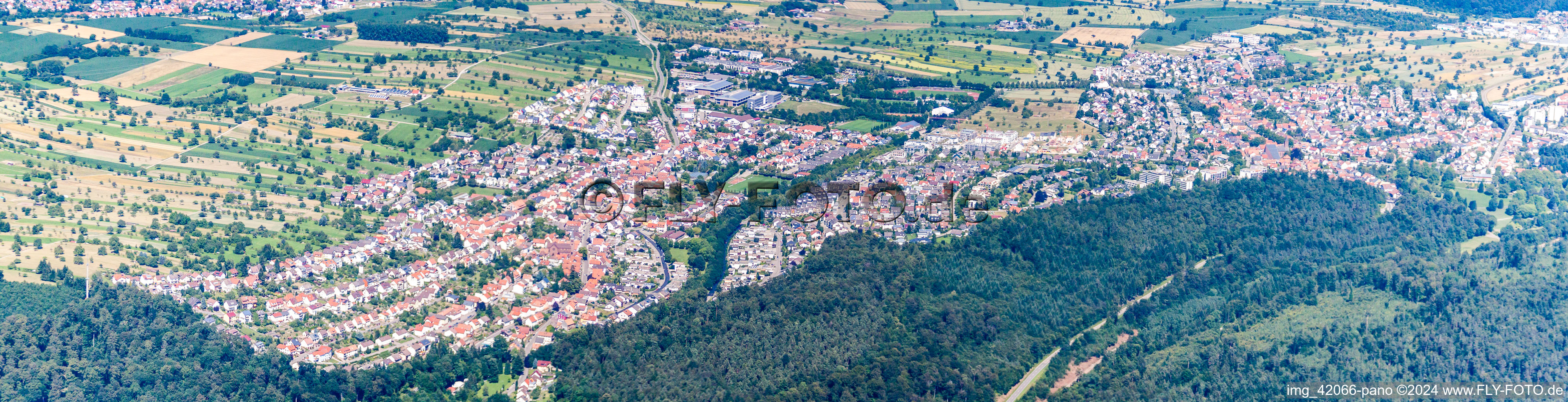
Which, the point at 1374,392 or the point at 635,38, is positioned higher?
the point at 635,38

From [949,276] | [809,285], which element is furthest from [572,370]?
[949,276]

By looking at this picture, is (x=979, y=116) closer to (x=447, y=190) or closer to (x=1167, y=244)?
(x=1167, y=244)

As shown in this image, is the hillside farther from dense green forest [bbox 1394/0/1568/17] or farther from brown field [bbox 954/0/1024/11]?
dense green forest [bbox 1394/0/1568/17]

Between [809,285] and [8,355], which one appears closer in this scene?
[8,355]

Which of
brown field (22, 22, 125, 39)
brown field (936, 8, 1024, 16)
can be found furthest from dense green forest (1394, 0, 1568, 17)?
brown field (22, 22, 125, 39)

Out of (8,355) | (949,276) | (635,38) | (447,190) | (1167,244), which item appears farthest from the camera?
(635,38)

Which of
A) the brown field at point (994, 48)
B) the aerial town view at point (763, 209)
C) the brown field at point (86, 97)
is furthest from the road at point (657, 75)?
the brown field at point (86, 97)
